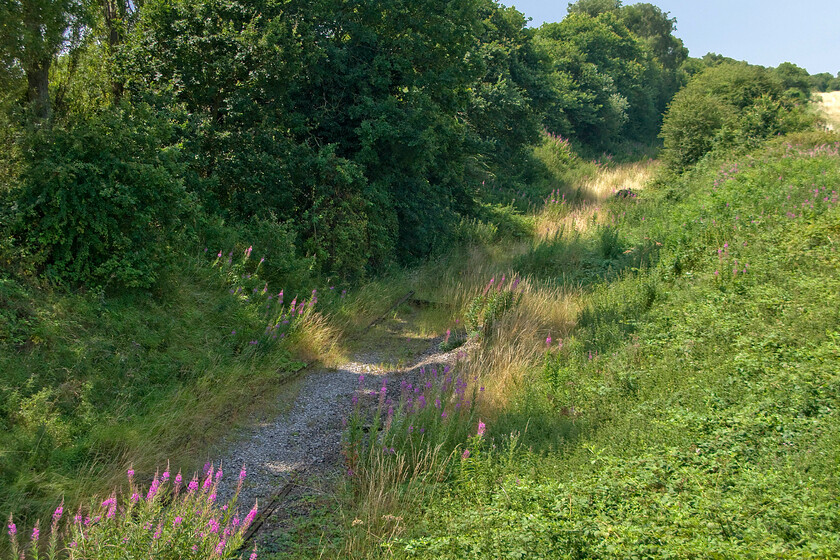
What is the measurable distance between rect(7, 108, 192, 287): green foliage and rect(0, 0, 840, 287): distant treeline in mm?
23

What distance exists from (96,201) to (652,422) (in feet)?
21.8

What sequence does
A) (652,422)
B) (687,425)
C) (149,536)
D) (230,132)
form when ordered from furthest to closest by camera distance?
1. (230,132)
2. (652,422)
3. (687,425)
4. (149,536)

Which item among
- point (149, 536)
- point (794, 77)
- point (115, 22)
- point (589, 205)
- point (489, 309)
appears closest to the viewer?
point (149, 536)

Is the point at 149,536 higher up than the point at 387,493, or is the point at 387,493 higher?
the point at 149,536

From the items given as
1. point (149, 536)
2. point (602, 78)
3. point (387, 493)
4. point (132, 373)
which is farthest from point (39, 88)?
point (602, 78)

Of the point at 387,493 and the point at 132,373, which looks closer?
the point at 387,493

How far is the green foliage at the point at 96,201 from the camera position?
674 centimetres

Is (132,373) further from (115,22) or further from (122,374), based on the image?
(115,22)

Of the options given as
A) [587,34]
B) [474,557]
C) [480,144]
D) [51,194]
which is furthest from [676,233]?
[587,34]

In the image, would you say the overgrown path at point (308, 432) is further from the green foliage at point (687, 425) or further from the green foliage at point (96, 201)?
the green foliage at point (96, 201)

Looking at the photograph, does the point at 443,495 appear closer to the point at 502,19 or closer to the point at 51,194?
the point at 51,194

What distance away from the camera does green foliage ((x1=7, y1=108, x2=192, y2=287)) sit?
6738 millimetres

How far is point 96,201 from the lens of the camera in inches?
279

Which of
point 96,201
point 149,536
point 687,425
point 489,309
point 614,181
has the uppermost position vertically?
point 614,181
